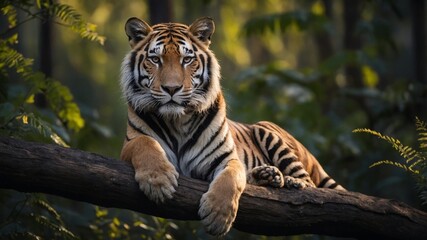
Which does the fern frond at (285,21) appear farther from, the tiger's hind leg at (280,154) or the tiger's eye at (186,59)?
the tiger's eye at (186,59)

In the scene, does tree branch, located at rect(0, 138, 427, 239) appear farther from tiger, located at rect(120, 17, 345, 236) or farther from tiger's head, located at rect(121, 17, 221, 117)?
tiger's head, located at rect(121, 17, 221, 117)

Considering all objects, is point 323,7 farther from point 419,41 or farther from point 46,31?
point 46,31

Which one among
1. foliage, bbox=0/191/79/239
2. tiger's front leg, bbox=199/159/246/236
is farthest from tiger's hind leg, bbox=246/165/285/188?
foliage, bbox=0/191/79/239

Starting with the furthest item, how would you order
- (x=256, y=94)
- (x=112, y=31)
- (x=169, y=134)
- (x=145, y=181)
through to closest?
1. (x=112, y=31)
2. (x=256, y=94)
3. (x=169, y=134)
4. (x=145, y=181)

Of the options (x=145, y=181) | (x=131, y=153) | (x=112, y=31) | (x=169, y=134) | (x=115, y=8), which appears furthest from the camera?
(x=112, y=31)

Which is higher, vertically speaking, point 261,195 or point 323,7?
point 323,7

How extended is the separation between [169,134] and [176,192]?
82 cm

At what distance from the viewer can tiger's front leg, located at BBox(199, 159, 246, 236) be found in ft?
15.5

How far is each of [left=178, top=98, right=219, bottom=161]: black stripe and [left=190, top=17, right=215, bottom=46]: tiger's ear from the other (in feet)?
2.06

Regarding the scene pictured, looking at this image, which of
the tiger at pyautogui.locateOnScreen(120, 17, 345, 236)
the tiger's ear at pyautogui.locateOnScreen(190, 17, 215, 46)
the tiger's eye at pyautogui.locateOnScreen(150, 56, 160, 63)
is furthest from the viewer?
the tiger's ear at pyautogui.locateOnScreen(190, 17, 215, 46)

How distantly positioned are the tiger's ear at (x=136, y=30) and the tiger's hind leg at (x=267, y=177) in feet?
5.03

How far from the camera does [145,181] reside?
15.3 ft

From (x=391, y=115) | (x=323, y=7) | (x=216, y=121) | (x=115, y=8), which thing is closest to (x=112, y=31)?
(x=115, y=8)

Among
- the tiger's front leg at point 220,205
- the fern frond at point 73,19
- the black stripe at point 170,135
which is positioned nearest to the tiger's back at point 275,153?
the black stripe at point 170,135
